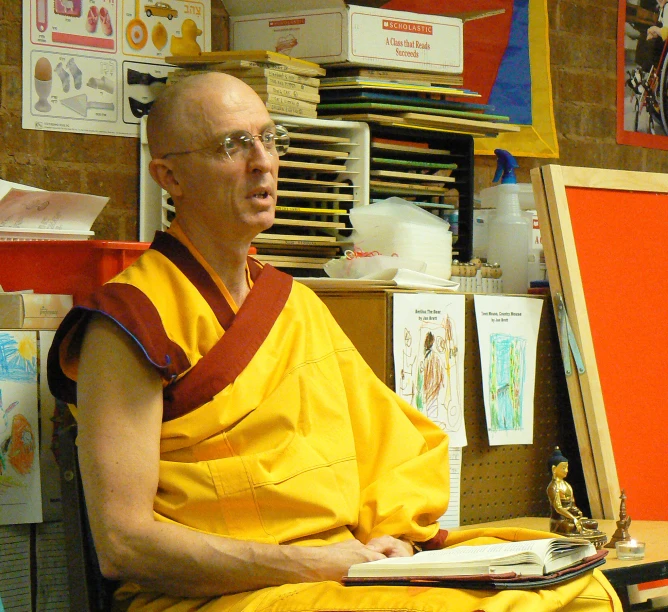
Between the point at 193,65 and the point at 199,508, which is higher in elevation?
the point at 193,65

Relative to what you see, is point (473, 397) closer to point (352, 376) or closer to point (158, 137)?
point (352, 376)

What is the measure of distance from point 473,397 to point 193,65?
3.31 ft

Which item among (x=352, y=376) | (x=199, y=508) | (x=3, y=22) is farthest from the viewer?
(x=3, y=22)

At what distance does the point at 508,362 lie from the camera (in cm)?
229

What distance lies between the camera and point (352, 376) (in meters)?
1.85

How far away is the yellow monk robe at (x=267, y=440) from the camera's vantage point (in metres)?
1.51

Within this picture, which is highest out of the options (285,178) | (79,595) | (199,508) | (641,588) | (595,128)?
(595,128)

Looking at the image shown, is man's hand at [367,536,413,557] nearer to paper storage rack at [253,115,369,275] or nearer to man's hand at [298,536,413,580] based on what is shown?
man's hand at [298,536,413,580]

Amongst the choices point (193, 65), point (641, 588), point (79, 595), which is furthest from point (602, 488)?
point (193, 65)

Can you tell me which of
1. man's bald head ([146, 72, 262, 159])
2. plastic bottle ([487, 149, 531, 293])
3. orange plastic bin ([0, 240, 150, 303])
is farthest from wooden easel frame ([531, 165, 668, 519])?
orange plastic bin ([0, 240, 150, 303])

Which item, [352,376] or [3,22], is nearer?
[352,376]

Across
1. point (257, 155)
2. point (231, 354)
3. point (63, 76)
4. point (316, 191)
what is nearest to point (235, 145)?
point (257, 155)

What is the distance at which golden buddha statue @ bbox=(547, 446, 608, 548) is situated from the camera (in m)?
1.97

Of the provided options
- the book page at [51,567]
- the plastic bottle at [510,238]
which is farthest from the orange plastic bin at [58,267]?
the plastic bottle at [510,238]
